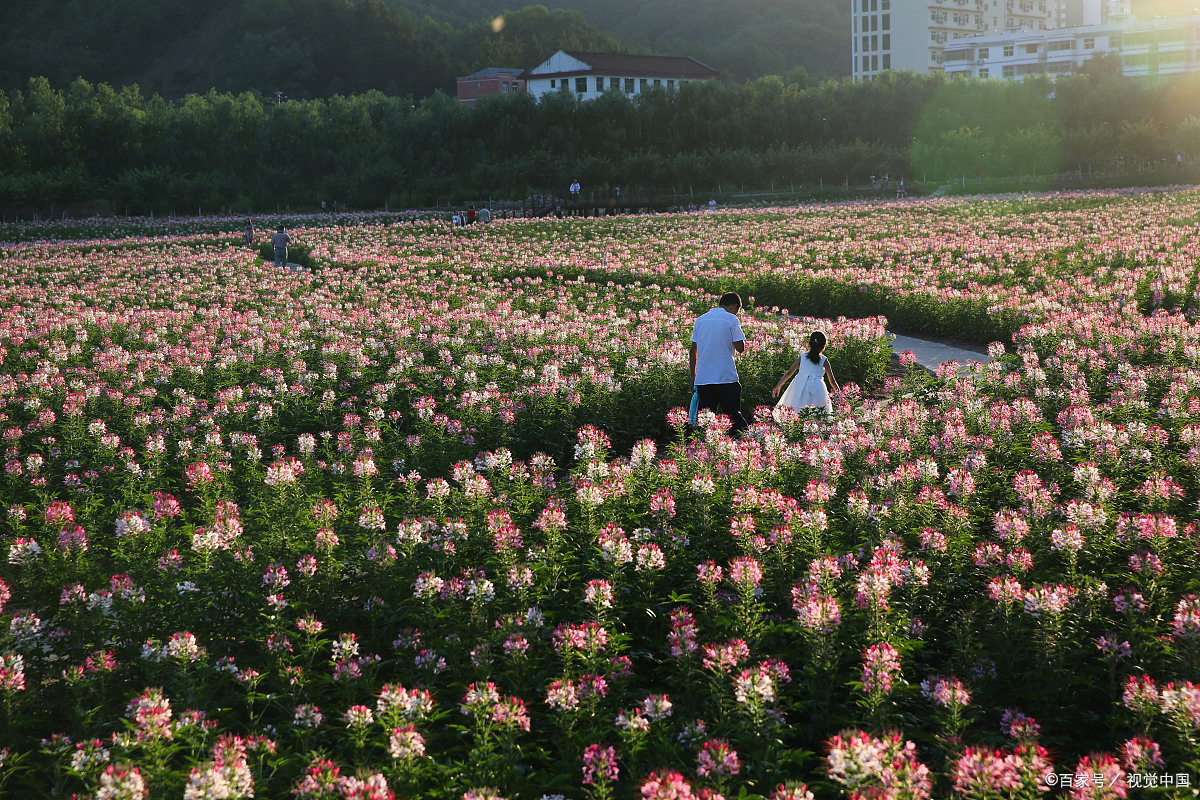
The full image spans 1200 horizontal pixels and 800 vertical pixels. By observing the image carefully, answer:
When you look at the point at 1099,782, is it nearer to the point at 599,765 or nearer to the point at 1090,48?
the point at 599,765

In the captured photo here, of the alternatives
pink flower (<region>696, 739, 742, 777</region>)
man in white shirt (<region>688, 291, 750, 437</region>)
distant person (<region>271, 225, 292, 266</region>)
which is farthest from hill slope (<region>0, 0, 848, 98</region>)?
pink flower (<region>696, 739, 742, 777</region>)

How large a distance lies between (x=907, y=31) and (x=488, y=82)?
58.3m

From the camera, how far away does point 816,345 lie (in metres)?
9.95

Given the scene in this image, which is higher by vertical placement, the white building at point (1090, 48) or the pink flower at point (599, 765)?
the white building at point (1090, 48)

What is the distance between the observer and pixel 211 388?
11.8 m

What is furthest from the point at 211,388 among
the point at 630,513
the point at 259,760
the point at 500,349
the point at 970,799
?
the point at 970,799

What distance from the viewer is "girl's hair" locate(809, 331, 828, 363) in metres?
9.88

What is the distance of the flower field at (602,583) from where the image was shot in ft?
13.5

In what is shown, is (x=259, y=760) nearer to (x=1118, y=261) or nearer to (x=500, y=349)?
(x=500, y=349)

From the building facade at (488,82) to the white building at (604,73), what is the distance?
4.39 m

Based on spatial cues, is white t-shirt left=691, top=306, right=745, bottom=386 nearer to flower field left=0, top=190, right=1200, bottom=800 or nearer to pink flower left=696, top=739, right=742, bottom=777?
flower field left=0, top=190, right=1200, bottom=800

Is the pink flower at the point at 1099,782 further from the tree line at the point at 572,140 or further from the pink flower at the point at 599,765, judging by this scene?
the tree line at the point at 572,140

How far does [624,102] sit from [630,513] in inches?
2840

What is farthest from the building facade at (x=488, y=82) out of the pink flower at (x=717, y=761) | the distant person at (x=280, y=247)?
the pink flower at (x=717, y=761)
